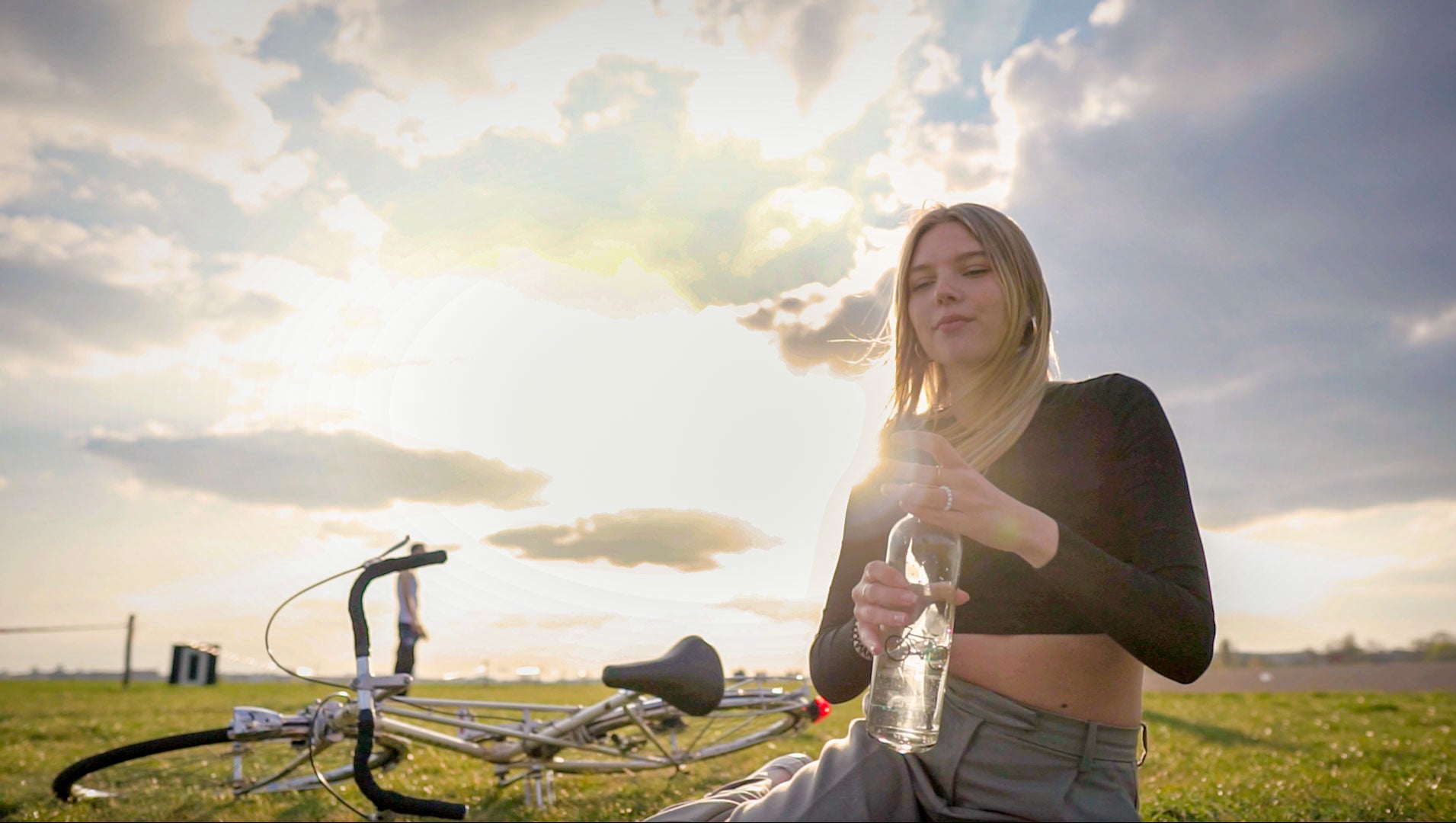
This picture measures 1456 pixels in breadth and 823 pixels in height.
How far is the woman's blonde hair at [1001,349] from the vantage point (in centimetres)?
233

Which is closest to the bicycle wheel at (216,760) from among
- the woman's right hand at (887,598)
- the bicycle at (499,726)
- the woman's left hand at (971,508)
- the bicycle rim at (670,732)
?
the bicycle at (499,726)

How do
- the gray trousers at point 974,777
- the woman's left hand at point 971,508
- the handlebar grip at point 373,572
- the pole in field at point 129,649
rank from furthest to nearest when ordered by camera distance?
the pole in field at point 129,649 < the handlebar grip at point 373,572 < the gray trousers at point 974,777 < the woman's left hand at point 971,508

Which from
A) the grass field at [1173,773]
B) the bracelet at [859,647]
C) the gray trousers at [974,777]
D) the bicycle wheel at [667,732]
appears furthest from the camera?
Result: the grass field at [1173,773]

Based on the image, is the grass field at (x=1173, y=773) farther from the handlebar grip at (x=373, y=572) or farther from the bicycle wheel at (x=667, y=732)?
the handlebar grip at (x=373, y=572)

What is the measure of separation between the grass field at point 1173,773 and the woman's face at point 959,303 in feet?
16.4

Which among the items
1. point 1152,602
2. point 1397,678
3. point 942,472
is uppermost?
point 942,472

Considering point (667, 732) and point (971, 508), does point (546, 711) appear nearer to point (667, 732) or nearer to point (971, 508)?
point (667, 732)

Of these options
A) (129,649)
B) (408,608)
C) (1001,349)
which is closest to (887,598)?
(1001,349)

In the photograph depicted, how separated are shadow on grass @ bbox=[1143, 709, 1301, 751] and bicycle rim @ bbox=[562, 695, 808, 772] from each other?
239 inches

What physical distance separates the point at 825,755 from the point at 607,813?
4954mm

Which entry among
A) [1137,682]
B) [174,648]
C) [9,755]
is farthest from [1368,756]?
[9,755]

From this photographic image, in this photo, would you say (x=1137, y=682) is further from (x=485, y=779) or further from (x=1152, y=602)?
(x=485, y=779)

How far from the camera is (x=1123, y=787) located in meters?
1.99

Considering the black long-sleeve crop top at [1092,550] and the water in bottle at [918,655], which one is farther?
the water in bottle at [918,655]
